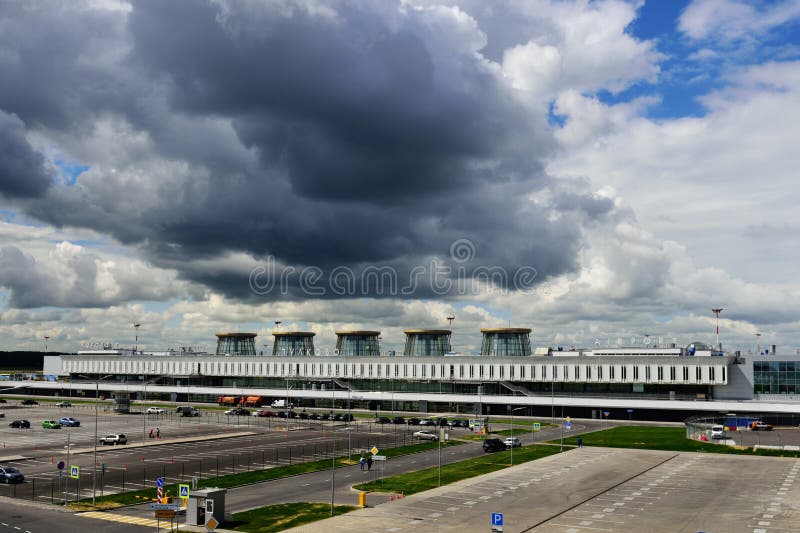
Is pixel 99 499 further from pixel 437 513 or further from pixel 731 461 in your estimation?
pixel 731 461

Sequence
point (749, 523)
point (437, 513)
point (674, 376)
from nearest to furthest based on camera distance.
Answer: point (749, 523), point (437, 513), point (674, 376)

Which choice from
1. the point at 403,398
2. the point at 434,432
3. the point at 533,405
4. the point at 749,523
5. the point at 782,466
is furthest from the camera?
the point at 403,398

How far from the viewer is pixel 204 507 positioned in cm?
5216

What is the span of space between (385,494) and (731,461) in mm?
47385

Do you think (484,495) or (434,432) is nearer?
(484,495)

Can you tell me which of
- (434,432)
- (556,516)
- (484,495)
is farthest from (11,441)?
(556,516)

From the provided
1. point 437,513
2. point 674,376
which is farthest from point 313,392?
point 437,513

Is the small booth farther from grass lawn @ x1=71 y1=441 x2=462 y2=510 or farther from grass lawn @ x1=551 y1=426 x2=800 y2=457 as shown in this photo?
grass lawn @ x1=551 y1=426 x2=800 y2=457

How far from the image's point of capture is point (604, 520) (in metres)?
53.4

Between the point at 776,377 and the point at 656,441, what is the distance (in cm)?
6428

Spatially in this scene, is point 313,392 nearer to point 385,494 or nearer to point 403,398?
point 403,398

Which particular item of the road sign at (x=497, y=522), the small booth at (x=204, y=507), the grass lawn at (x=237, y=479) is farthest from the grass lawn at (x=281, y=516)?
the road sign at (x=497, y=522)

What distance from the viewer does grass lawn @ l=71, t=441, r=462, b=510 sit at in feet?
199

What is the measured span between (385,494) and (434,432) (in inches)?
2304
